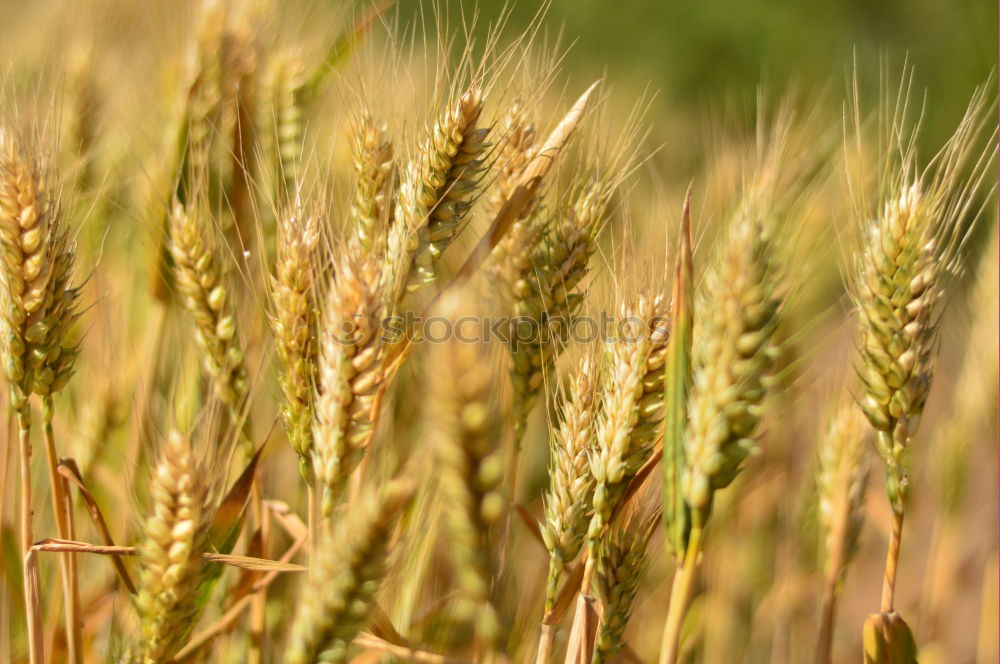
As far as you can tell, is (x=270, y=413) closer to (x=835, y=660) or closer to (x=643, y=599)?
(x=643, y=599)

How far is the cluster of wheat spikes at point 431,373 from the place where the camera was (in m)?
0.51

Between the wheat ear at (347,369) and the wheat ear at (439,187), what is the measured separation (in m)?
0.08

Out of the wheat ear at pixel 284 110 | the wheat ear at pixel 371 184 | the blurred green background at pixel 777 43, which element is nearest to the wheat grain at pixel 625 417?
the wheat ear at pixel 371 184

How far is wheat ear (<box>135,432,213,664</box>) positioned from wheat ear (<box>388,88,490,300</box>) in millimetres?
199

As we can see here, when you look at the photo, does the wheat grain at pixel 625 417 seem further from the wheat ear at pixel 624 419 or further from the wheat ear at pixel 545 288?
the wheat ear at pixel 545 288

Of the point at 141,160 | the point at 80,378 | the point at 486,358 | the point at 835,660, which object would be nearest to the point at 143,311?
the point at 80,378

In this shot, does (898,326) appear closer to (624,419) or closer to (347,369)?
(624,419)

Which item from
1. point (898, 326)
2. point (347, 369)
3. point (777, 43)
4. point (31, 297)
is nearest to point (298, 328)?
point (347, 369)

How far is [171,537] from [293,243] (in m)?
0.22

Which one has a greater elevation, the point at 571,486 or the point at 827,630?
the point at 571,486

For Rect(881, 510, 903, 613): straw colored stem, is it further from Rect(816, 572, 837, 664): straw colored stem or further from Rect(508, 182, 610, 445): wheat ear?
Rect(508, 182, 610, 445): wheat ear

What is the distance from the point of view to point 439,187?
2.05 ft

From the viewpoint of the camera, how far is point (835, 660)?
3.75ft

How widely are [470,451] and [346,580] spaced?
11 centimetres
